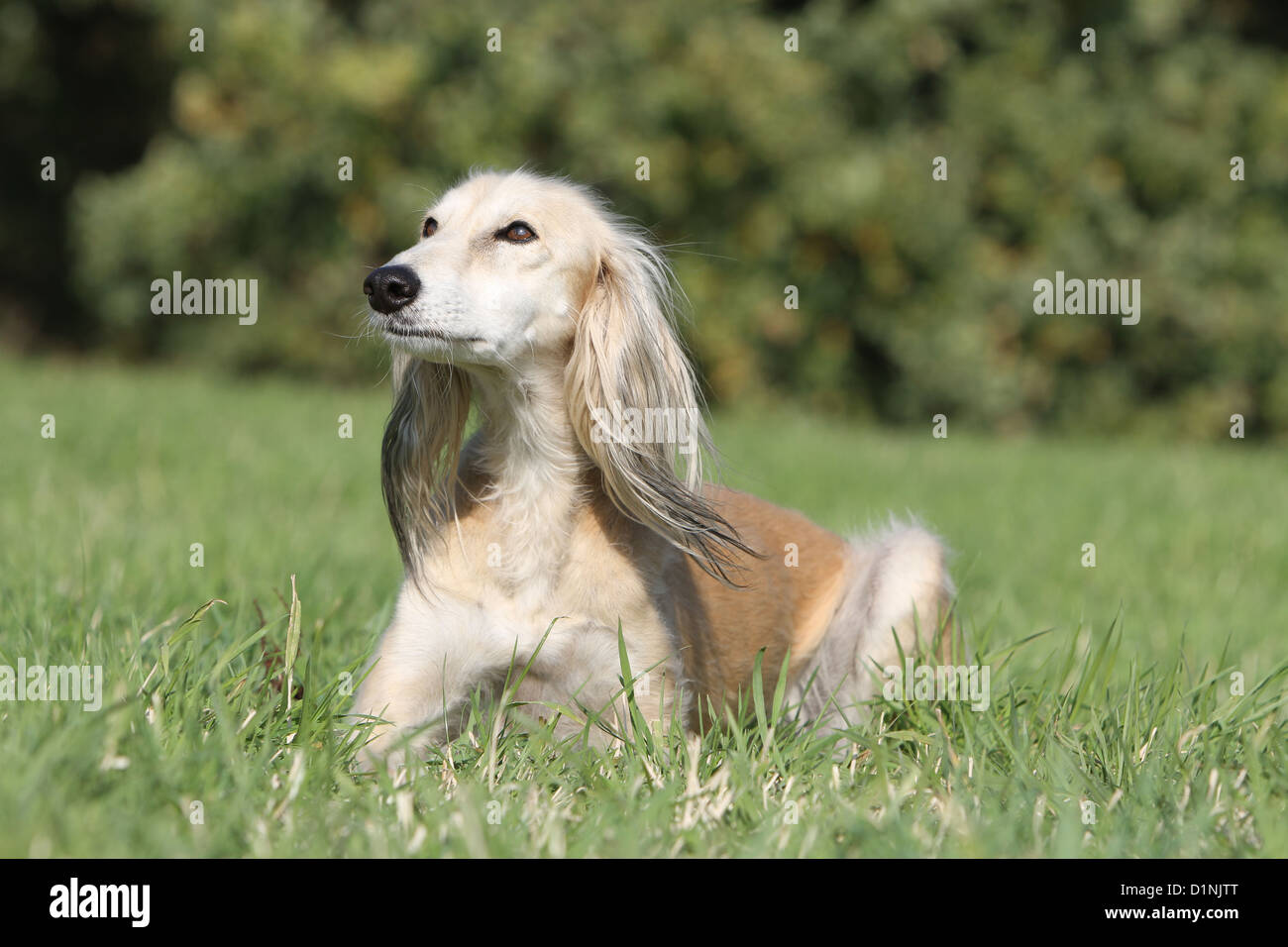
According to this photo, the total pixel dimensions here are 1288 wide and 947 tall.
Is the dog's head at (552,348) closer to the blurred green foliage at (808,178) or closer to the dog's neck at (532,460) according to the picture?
the dog's neck at (532,460)

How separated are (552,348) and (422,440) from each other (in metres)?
0.46

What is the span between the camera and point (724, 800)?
270 cm

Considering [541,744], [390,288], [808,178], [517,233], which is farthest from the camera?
[808,178]

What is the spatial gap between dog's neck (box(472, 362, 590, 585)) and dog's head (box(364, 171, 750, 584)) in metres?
0.03

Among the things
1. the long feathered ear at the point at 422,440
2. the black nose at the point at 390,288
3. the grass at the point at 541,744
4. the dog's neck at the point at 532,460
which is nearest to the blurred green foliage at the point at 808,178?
the grass at the point at 541,744

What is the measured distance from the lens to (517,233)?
3.39 m

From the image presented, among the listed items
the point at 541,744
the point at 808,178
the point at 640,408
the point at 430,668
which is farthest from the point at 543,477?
the point at 808,178

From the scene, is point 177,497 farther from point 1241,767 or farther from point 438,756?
point 1241,767

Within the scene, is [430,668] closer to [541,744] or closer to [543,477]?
[541,744]

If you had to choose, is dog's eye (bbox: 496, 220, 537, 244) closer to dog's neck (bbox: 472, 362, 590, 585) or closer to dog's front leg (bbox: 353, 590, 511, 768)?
dog's neck (bbox: 472, 362, 590, 585)

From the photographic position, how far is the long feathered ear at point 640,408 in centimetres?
334
